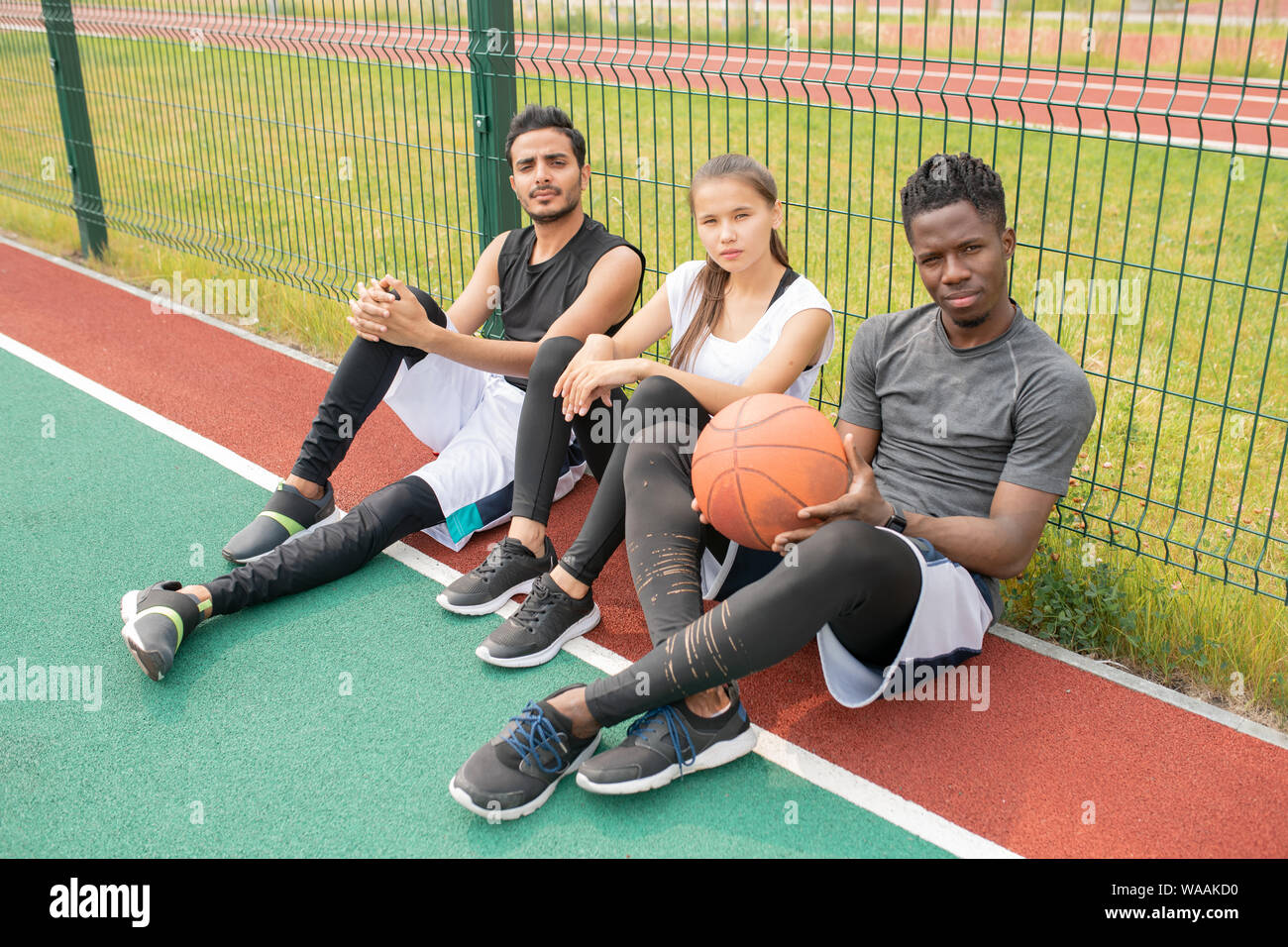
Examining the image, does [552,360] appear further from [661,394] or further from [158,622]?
[158,622]

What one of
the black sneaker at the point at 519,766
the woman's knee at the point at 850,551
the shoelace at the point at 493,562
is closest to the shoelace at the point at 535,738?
the black sneaker at the point at 519,766

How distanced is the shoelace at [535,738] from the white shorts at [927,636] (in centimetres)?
74

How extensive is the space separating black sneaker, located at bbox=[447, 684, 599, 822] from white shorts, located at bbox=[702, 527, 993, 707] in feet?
2.34

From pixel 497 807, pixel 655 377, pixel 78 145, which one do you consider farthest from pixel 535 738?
pixel 78 145

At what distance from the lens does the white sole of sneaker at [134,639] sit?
3.31 metres

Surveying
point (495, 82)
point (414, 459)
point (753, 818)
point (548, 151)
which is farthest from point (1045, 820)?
point (495, 82)

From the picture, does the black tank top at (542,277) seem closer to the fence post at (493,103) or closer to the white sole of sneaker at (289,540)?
the fence post at (493,103)

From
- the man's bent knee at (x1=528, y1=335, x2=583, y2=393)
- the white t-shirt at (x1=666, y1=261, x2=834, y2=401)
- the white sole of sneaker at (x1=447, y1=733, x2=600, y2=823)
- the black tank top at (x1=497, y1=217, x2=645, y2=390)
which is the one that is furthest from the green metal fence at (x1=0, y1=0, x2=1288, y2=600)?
the white sole of sneaker at (x1=447, y1=733, x2=600, y2=823)

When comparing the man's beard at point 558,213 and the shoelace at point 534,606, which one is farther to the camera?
the man's beard at point 558,213

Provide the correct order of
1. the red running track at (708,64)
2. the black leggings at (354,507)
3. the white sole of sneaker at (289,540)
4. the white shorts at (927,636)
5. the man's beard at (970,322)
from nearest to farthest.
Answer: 1. the white shorts at (927,636)
2. the man's beard at (970,322)
3. the red running track at (708,64)
4. the black leggings at (354,507)
5. the white sole of sneaker at (289,540)

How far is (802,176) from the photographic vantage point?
9.74 m

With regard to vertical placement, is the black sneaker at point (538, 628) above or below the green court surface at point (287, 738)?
above

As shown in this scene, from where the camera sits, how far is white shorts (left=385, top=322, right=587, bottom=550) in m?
4.13

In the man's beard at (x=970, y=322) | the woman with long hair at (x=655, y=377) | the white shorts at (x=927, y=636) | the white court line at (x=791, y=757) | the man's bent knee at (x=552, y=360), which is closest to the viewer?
the white court line at (x=791, y=757)
